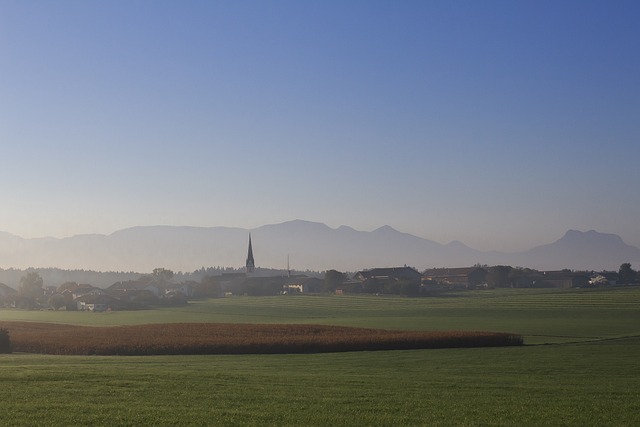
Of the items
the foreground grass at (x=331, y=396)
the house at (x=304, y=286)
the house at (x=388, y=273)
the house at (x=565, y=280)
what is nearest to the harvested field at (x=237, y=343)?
the foreground grass at (x=331, y=396)

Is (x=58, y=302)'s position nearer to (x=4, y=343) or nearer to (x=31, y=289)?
(x=31, y=289)

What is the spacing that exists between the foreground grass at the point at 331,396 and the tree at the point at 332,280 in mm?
128039

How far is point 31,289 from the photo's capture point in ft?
528

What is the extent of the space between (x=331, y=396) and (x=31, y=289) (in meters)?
152

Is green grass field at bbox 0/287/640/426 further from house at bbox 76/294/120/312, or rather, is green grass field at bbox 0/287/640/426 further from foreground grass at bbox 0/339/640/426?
house at bbox 76/294/120/312

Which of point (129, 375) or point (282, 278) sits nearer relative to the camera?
point (129, 375)

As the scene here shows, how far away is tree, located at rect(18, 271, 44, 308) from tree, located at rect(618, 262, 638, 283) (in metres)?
132

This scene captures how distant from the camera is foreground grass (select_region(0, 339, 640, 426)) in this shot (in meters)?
19.1

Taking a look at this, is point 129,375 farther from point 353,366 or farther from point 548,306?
point 548,306

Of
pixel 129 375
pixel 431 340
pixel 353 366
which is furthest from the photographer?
pixel 431 340

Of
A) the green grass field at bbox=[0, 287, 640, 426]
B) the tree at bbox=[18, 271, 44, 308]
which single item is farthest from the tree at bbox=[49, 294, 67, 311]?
the green grass field at bbox=[0, 287, 640, 426]

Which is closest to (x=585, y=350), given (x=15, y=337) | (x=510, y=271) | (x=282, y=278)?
(x=15, y=337)

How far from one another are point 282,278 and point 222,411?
536ft

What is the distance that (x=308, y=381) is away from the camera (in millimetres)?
28250
